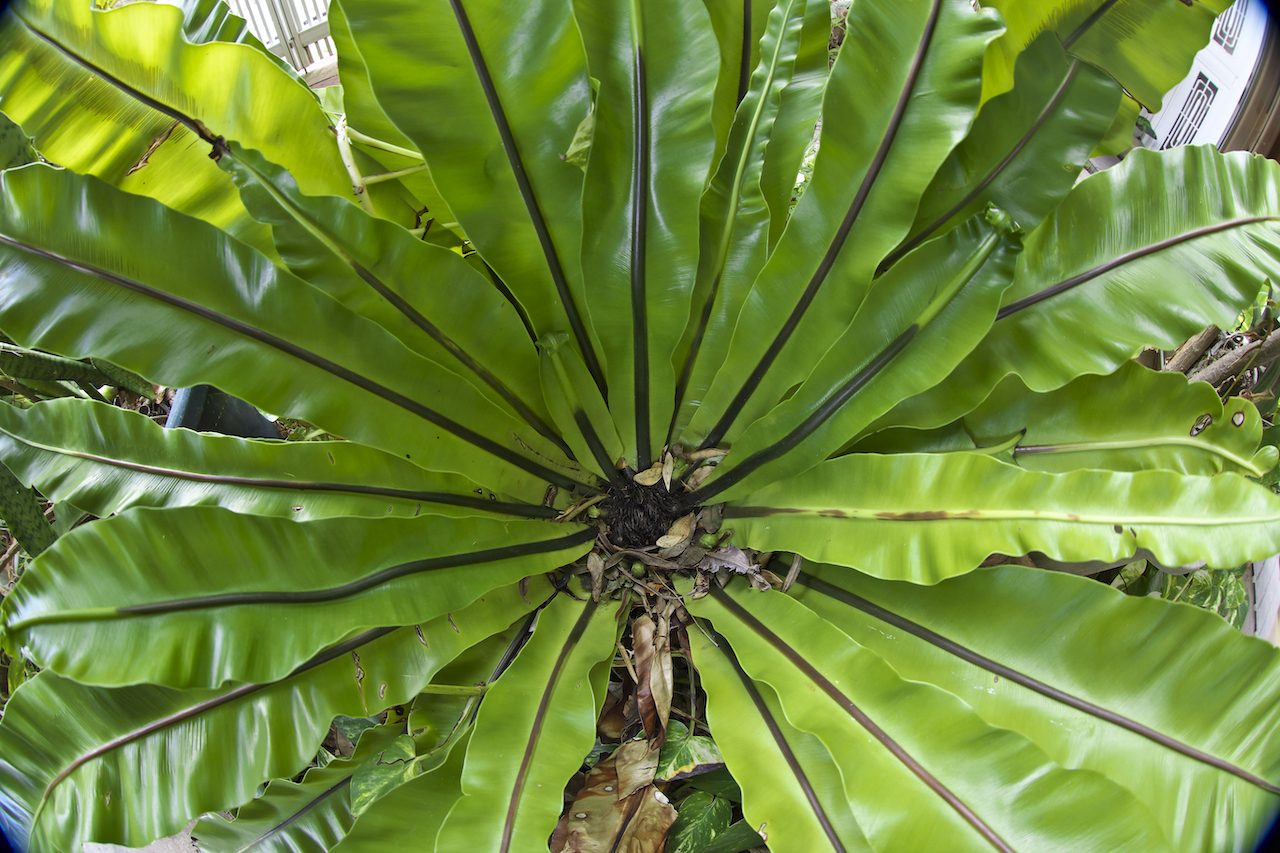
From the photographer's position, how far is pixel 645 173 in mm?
710

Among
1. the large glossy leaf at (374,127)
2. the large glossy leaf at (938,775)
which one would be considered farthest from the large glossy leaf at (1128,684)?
the large glossy leaf at (374,127)

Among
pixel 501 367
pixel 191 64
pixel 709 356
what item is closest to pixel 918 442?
pixel 709 356

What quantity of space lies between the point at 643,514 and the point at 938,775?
43 cm

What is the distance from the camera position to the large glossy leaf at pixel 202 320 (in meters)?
0.57

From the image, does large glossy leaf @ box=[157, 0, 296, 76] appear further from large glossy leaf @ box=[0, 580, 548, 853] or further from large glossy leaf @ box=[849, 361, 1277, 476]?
large glossy leaf @ box=[849, 361, 1277, 476]

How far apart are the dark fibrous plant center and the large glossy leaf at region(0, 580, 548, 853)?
12.3 inches

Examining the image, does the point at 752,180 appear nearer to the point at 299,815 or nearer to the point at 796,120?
the point at 796,120

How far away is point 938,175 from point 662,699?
66cm

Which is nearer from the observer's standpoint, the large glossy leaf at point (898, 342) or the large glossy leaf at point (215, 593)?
the large glossy leaf at point (215, 593)

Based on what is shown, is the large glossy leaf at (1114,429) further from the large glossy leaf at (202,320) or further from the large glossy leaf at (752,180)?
the large glossy leaf at (202,320)

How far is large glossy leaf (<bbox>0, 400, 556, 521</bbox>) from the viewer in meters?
0.72

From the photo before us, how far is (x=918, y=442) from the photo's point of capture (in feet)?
2.64

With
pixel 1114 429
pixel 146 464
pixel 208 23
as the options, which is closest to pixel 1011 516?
pixel 1114 429

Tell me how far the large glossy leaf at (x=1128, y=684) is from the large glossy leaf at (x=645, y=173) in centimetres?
43
